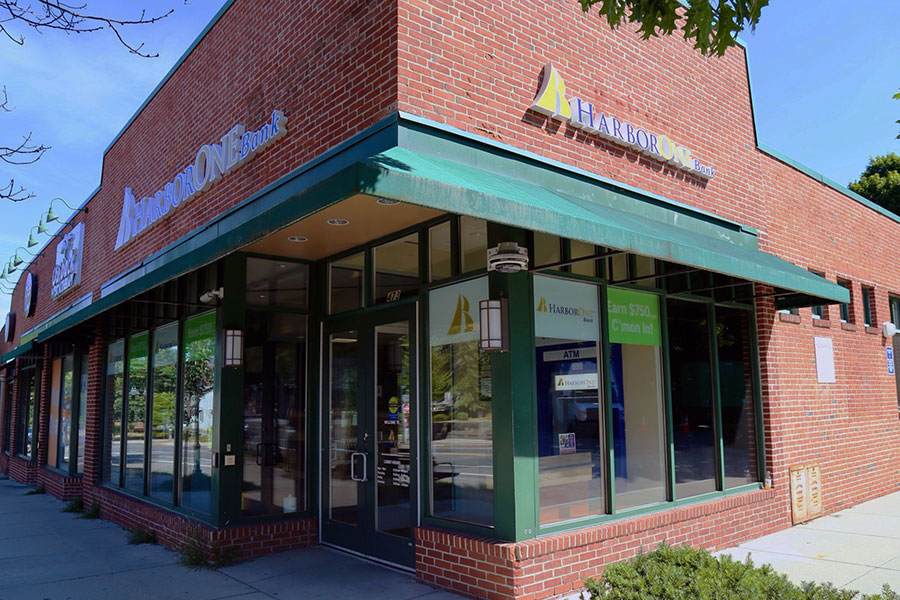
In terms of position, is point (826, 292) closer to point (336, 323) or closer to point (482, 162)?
point (482, 162)

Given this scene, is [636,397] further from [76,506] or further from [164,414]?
[76,506]

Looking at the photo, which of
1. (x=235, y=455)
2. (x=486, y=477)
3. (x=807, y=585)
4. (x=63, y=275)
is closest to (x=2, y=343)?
(x=63, y=275)

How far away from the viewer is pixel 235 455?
805cm

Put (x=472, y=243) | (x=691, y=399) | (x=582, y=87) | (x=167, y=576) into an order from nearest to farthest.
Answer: (x=472, y=243), (x=167, y=576), (x=582, y=87), (x=691, y=399)

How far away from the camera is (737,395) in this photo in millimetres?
9438

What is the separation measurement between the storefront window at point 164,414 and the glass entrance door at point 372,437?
2.78m

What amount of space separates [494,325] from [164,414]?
633 cm

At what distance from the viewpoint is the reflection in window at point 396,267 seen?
24.7ft

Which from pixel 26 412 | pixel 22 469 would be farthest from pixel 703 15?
pixel 26 412

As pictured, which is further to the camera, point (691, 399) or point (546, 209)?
point (691, 399)

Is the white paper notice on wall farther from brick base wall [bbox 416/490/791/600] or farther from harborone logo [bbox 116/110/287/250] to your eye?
harborone logo [bbox 116/110/287/250]

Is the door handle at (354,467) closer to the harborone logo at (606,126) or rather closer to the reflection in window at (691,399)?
the reflection in window at (691,399)

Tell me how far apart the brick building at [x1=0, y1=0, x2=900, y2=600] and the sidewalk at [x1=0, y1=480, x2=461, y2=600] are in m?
0.31

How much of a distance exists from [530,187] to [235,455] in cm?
470
